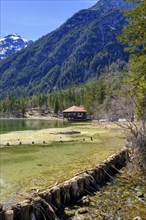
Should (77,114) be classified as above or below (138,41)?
below

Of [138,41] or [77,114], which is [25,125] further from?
[138,41]

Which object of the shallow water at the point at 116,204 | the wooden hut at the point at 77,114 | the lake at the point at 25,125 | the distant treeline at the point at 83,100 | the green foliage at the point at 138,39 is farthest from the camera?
the wooden hut at the point at 77,114

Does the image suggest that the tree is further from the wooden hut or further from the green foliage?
the wooden hut

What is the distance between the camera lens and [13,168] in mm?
19797

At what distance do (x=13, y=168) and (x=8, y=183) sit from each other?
435cm

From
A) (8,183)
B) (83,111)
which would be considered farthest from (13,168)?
(83,111)

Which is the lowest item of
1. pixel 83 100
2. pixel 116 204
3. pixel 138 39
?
pixel 116 204

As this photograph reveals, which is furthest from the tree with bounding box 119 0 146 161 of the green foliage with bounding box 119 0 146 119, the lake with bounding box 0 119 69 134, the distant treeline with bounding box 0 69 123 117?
→ the distant treeline with bounding box 0 69 123 117

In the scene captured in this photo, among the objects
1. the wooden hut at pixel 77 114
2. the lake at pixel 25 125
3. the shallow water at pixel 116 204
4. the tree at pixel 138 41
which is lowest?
the shallow water at pixel 116 204

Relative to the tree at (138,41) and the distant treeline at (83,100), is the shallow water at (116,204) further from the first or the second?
the distant treeline at (83,100)

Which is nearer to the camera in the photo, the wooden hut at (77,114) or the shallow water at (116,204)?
the shallow water at (116,204)

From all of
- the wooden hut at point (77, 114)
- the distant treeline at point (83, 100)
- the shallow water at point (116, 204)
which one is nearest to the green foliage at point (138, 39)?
the shallow water at point (116, 204)

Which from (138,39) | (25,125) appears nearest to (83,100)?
(25,125)

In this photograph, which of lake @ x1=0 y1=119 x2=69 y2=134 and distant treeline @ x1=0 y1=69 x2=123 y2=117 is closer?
lake @ x1=0 y1=119 x2=69 y2=134
